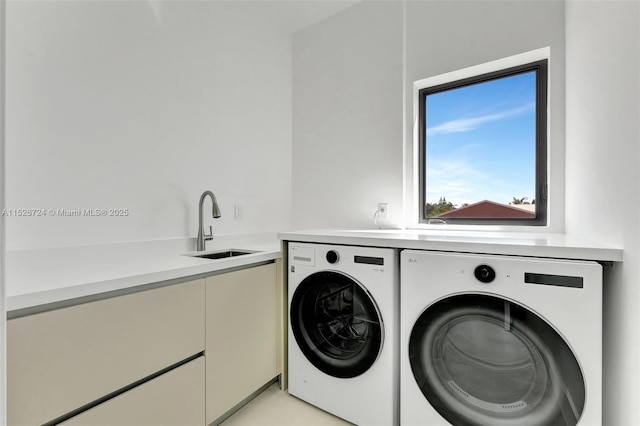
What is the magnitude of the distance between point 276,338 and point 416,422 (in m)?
0.83

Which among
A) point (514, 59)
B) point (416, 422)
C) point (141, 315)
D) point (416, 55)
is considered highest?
point (416, 55)

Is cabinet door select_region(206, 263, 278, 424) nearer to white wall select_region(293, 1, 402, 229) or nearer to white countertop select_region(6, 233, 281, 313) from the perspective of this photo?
white countertop select_region(6, 233, 281, 313)

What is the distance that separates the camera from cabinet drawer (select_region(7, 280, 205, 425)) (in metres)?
0.83

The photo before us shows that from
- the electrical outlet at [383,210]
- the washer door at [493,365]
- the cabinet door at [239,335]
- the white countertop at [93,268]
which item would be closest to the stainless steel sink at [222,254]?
the white countertop at [93,268]

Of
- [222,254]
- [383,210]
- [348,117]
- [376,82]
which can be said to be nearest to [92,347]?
[222,254]

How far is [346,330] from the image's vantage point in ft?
4.97

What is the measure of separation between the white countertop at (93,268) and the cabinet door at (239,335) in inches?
3.7

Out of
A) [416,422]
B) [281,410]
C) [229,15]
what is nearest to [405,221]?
[416,422]

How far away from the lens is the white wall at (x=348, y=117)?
214 cm

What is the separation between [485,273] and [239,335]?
116cm

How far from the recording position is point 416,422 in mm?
1268

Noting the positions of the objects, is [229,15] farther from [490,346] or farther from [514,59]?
[490,346]

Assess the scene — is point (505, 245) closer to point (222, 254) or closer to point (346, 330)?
point (346, 330)

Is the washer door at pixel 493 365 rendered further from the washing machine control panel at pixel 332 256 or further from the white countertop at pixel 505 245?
the washing machine control panel at pixel 332 256
